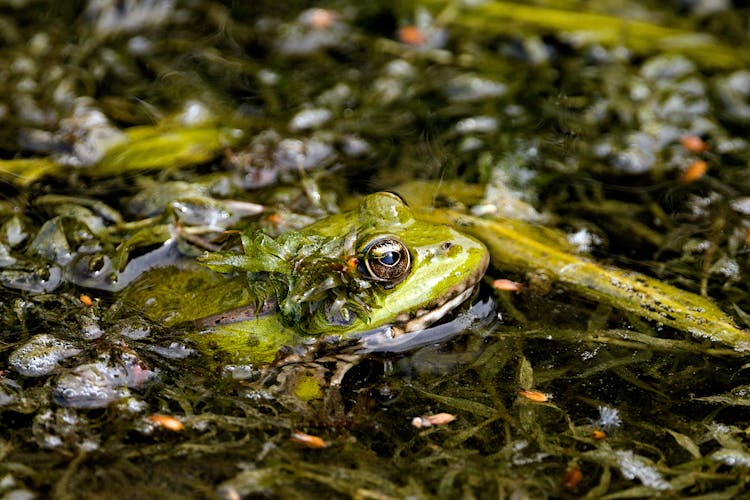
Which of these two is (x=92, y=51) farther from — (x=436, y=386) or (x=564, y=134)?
(x=436, y=386)

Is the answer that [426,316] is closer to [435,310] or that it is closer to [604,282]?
[435,310]

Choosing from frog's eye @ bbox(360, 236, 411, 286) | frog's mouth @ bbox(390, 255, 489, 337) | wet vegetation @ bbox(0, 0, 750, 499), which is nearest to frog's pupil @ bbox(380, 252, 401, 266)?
frog's eye @ bbox(360, 236, 411, 286)

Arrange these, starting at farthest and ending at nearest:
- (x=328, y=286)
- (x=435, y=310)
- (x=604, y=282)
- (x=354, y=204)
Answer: (x=354, y=204), (x=604, y=282), (x=435, y=310), (x=328, y=286)

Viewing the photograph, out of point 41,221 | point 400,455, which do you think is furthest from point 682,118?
point 41,221

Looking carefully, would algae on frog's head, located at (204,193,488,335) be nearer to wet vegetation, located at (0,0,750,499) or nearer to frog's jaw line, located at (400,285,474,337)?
frog's jaw line, located at (400,285,474,337)

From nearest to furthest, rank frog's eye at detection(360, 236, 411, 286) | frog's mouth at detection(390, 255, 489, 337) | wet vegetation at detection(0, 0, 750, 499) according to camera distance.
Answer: wet vegetation at detection(0, 0, 750, 499), frog's eye at detection(360, 236, 411, 286), frog's mouth at detection(390, 255, 489, 337)

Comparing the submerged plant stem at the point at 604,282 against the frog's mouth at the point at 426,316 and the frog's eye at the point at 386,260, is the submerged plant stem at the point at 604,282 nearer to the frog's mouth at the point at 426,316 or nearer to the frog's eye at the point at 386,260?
the frog's mouth at the point at 426,316

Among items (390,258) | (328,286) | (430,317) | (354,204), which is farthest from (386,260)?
(354,204)
